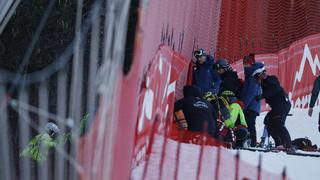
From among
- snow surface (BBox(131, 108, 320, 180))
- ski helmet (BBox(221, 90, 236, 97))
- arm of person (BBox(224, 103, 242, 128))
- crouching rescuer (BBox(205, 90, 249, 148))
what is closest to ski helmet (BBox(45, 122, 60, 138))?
snow surface (BBox(131, 108, 320, 180))

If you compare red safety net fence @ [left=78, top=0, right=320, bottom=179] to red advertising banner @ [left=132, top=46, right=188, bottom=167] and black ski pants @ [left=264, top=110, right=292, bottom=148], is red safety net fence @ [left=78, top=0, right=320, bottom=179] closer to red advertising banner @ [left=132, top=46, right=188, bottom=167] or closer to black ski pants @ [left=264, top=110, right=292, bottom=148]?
red advertising banner @ [left=132, top=46, right=188, bottom=167]

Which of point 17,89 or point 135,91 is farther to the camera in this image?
point 17,89

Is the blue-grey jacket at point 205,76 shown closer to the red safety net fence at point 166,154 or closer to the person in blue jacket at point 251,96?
the person in blue jacket at point 251,96

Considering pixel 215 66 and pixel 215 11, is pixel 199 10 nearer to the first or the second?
pixel 215 66

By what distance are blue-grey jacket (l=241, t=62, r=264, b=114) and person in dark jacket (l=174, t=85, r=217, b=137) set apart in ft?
5.68

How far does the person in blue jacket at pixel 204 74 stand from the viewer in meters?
8.34

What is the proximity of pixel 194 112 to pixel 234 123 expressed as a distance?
4.59 feet

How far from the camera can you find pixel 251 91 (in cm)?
840

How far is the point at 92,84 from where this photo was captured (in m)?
3.98

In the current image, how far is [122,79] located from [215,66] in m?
5.02

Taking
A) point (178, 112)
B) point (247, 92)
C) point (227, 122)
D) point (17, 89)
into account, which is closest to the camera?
point (17, 89)

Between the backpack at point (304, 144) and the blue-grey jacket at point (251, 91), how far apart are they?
0.64 m

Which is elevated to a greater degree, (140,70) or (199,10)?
(199,10)

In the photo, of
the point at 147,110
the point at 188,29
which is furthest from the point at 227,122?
the point at 147,110
